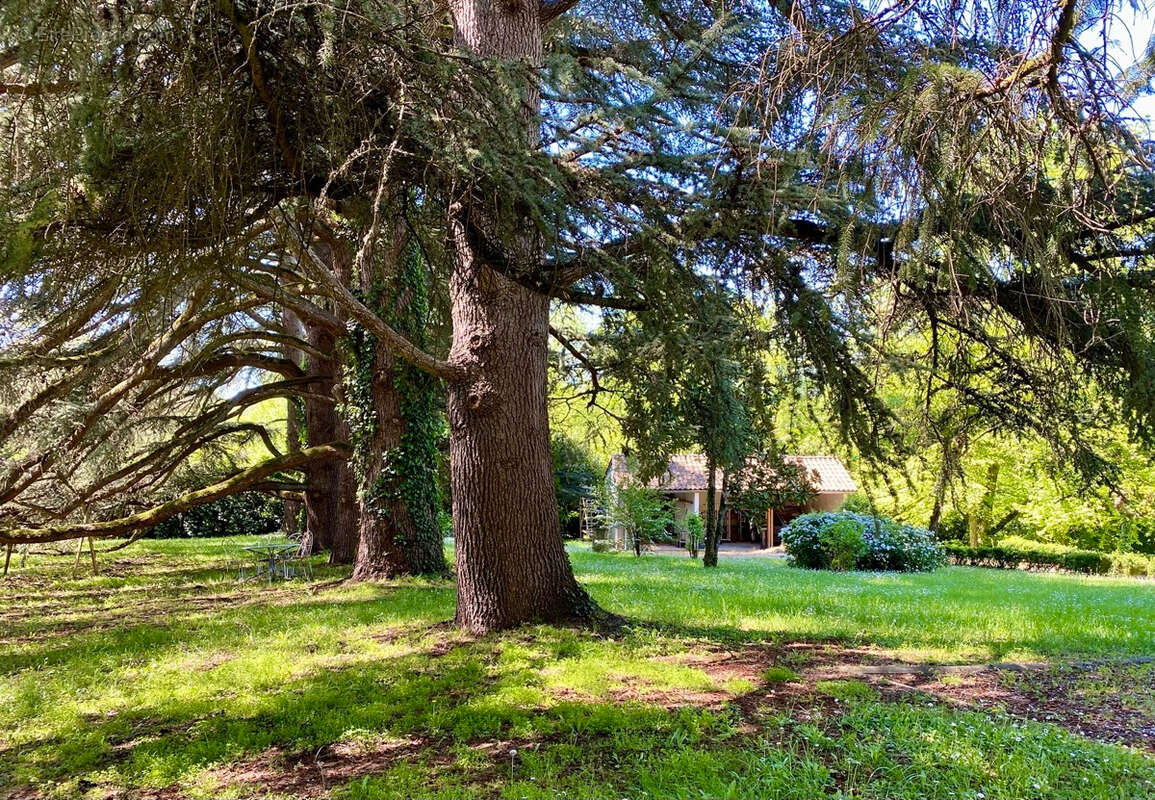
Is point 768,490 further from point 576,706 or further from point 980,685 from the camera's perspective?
point 576,706

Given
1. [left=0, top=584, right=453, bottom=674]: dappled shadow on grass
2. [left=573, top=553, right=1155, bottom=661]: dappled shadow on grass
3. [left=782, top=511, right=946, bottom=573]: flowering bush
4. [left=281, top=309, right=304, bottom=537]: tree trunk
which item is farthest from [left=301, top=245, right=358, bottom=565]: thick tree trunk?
[left=782, top=511, right=946, bottom=573]: flowering bush

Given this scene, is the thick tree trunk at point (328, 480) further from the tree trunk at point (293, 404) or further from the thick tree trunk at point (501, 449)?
the thick tree trunk at point (501, 449)

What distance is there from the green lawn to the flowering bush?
9018 mm

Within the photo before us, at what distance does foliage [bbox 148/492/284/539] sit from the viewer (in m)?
27.7

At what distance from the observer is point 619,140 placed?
4.37 metres

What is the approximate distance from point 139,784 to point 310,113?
3.70 metres

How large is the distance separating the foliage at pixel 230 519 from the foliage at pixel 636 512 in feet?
46.5

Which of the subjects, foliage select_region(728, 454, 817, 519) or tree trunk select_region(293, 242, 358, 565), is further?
foliage select_region(728, 454, 817, 519)

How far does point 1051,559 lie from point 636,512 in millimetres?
13795

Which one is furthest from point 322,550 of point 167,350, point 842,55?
point 842,55

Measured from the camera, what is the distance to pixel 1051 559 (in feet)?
74.0

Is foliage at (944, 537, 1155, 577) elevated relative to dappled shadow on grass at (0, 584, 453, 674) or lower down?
lower down

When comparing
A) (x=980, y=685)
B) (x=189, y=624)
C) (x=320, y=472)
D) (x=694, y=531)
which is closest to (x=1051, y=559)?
(x=694, y=531)

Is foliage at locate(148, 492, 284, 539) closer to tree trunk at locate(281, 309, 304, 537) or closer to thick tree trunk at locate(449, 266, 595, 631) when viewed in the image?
tree trunk at locate(281, 309, 304, 537)
